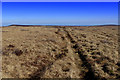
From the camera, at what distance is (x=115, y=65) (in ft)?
53.6

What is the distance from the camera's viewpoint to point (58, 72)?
1454 centimetres

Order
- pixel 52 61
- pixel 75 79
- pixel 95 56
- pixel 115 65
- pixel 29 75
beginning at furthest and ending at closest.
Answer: pixel 95 56 < pixel 52 61 < pixel 115 65 < pixel 29 75 < pixel 75 79

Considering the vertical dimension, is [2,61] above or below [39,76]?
above

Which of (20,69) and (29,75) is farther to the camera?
(20,69)

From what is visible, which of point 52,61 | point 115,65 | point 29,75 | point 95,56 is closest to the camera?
point 29,75

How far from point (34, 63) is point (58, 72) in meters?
4.09

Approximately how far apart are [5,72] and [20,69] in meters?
1.75

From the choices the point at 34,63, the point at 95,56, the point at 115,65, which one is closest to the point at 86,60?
the point at 95,56

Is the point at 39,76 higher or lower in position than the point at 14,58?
lower

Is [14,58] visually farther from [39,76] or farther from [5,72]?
[39,76]

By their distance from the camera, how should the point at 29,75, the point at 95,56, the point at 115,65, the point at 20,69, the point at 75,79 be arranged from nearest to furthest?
the point at 75,79
the point at 29,75
the point at 20,69
the point at 115,65
the point at 95,56

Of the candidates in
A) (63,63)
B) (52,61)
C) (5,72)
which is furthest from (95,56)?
(5,72)

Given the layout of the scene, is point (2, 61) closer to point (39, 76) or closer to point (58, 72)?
point (39, 76)

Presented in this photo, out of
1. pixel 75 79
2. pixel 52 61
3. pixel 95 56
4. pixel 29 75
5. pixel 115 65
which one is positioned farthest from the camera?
pixel 95 56
